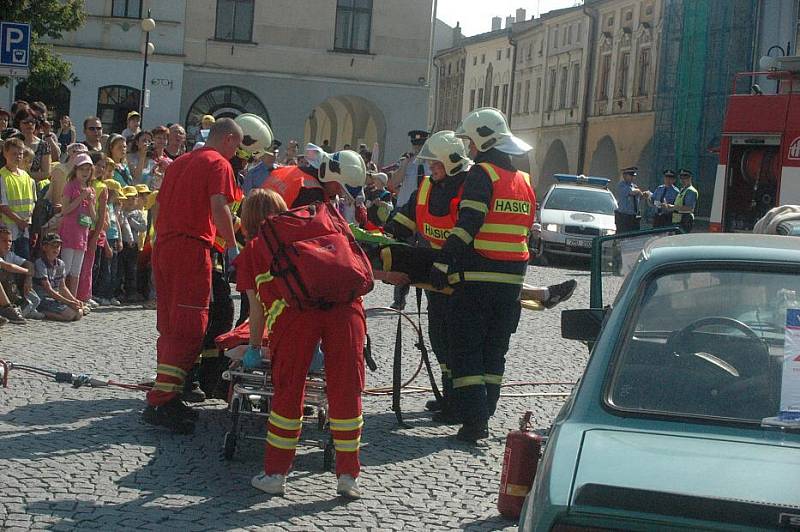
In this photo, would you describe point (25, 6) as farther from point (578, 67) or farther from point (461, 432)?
point (578, 67)

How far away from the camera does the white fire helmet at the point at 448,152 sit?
30.1 ft

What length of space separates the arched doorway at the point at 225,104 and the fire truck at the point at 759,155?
20149 mm

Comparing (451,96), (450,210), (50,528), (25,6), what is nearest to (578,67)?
(451,96)

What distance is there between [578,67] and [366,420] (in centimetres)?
5332

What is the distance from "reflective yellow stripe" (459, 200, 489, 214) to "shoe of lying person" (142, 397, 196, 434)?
214 cm

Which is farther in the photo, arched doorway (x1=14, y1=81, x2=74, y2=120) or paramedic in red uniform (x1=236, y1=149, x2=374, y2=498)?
arched doorway (x1=14, y1=81, x2=74, y2=120)

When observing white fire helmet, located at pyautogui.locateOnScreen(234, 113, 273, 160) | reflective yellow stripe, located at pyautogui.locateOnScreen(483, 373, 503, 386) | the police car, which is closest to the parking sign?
white fire helmet, located at pyautogui.locateOnScreen(234, 113, 273, 160)

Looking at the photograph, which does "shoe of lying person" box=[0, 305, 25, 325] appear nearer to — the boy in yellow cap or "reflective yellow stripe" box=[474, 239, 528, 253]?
the boy in yellow cap

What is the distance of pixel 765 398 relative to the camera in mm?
4414

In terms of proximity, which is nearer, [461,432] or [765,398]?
[765,398]

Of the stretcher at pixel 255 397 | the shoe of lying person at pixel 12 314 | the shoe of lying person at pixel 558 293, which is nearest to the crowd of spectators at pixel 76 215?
the shoe of lying person at pixel 12 314

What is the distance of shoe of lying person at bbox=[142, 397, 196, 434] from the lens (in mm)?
8164

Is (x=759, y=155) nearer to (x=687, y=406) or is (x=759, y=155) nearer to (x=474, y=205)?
(x=474, y=205)

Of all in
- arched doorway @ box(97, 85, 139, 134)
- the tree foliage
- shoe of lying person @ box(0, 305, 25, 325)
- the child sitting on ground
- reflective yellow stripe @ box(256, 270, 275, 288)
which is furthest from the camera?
arched doorway @ box(97, 85, 139, 134)
